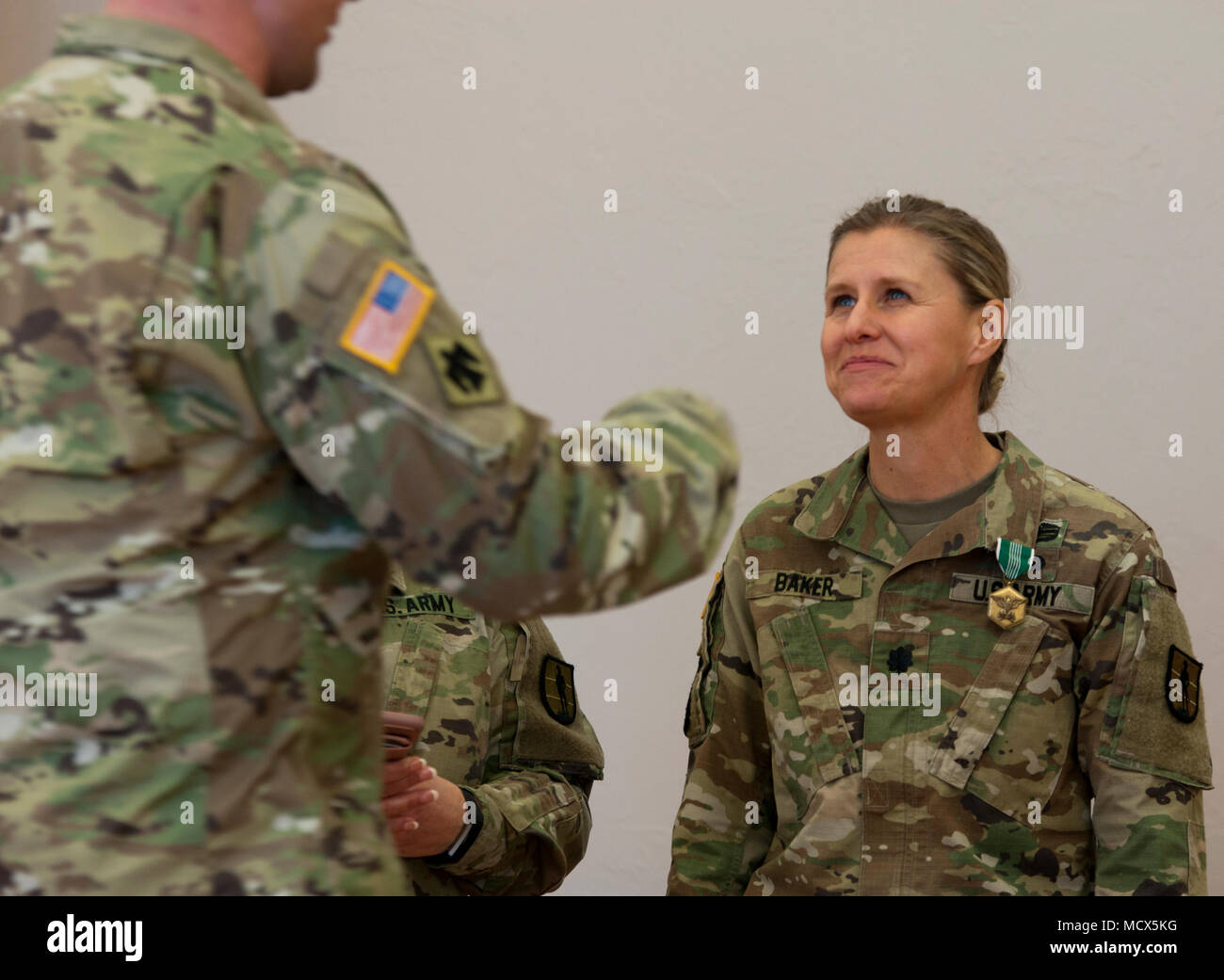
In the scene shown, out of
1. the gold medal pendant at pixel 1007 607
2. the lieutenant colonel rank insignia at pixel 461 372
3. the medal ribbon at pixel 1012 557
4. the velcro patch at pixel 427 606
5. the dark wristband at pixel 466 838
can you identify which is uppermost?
the lieutenant colonel rank insignia at pixel 461 372

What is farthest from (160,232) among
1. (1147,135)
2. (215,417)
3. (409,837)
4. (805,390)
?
(1147,135)

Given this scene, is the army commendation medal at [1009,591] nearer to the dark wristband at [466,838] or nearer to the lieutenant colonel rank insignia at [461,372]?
the dark wristband at [466,838]

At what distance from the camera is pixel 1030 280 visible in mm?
2771

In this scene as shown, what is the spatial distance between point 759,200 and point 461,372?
224 centimetres

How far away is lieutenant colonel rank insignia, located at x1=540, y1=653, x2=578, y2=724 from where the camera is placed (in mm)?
2082

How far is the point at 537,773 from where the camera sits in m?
2.05

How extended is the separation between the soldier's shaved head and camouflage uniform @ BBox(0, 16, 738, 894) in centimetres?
8

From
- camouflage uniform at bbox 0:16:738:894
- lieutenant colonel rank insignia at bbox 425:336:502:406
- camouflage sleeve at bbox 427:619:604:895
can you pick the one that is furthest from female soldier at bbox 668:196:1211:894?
lieutenant colonel rank insignia at bbox 425:336:502:406

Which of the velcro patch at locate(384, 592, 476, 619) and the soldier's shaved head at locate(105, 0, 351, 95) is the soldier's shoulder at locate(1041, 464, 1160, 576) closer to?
the velcro patch at locate(384, 592, 476, 619)

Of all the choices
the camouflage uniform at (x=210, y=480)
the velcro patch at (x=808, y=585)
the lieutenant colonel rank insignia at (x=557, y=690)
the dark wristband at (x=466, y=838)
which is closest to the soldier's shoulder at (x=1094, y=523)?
the velcro patch at (x=808, y=585)

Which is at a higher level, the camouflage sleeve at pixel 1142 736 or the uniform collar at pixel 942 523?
the uniform collar at pixel 942 523

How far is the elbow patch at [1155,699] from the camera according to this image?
5.72 feet

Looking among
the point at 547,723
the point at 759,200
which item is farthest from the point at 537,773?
the point at 759,200

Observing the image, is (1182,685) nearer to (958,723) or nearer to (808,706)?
(958,723)
